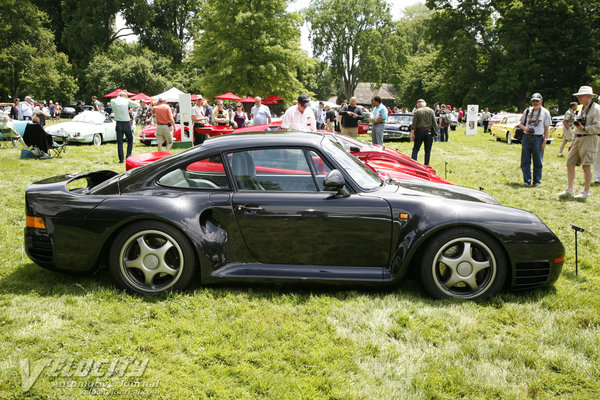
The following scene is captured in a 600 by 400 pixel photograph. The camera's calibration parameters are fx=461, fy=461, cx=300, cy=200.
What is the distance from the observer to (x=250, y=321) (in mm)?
3332

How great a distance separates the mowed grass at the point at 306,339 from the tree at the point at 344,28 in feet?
218

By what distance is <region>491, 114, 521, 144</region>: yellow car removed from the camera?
21.7m

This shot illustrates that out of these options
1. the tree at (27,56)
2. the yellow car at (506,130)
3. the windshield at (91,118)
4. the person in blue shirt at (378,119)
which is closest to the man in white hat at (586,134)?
the person in blue shirt at (378,119)

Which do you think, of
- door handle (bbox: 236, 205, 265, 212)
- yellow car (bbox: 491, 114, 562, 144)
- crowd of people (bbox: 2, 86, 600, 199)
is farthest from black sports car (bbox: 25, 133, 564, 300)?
yellow car (bbox: 491, 114, 562, 144)

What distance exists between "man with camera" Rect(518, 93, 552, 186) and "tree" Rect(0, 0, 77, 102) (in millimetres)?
42518

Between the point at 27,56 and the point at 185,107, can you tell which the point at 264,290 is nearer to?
the point at 185,107

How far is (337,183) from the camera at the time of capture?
11.7 feet

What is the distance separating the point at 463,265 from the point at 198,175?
7.46 ft

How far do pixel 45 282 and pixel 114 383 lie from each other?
189 cm

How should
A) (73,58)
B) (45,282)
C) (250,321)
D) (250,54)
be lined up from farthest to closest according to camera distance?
(73,58) → (250,54) → (45,282) → (250,321)

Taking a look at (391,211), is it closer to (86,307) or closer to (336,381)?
(336,381)

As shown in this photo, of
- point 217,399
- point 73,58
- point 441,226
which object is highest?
point 73,58

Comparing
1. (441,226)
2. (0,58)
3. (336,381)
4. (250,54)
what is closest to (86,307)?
(336,381)

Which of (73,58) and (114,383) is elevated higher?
(73,58)
